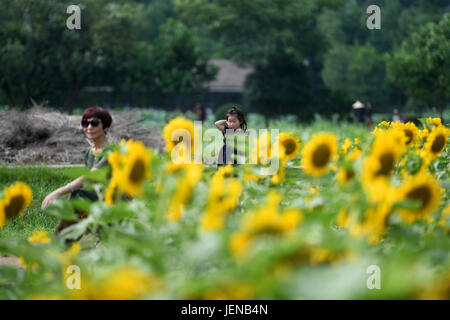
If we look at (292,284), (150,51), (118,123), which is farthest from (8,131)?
(150,51)

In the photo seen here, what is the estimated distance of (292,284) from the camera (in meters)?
1.23

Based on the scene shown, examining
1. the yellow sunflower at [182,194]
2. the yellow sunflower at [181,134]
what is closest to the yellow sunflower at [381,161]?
the yellow sunflower at [182,194]

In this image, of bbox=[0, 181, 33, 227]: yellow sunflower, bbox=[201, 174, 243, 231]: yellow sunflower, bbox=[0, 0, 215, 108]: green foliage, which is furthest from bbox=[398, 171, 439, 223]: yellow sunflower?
bbox=[0, 0, 215, 108]: green foliage

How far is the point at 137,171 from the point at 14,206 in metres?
0.61

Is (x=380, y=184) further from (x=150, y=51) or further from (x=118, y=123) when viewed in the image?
(x=150, y=51)

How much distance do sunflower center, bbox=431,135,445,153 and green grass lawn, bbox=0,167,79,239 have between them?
15.0 feet

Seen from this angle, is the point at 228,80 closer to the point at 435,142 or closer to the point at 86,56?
the point at 86,56

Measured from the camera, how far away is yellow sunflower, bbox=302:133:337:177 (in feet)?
6.79

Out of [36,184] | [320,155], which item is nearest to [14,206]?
[320,155]

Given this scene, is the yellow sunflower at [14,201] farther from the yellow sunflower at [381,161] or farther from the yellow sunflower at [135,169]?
the yellow sunflower at [381,161]

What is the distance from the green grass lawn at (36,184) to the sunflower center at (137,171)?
4695 mm

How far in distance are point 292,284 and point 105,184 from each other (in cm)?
131

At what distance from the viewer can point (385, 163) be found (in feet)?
6.03

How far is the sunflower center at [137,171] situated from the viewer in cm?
184
